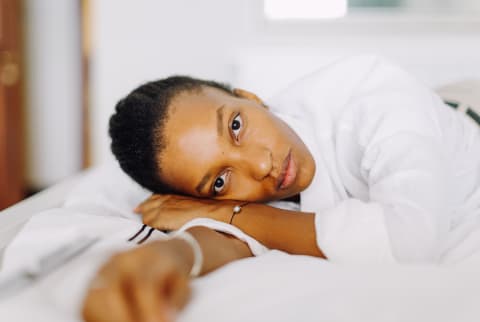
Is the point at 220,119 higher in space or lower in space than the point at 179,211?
higher

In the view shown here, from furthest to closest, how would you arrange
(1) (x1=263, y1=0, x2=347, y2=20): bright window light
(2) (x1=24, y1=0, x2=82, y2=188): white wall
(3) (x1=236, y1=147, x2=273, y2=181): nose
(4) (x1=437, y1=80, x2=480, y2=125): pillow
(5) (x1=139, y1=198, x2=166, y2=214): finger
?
(2) (x1=24, y1=0, x2=82, y2=188): white wall, (1) (x1=263, y1=0, x2=347, y2=20): bright window light, (4) (x1=437, y1=80, x2=480, y2=125): pillow, (5) (x1=139, y1=198, x2=166, y2=214): finger, (3) (x1=236, y1=147, x2=273, y2=181): nose

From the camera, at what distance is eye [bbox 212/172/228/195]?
3.14ft

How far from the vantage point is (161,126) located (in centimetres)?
96

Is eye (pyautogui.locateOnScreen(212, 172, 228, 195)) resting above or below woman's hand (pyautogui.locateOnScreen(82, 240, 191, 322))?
below

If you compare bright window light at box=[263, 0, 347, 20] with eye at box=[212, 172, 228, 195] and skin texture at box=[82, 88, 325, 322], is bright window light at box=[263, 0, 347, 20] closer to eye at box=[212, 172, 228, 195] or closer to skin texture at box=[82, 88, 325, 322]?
skin texture at box=[82, 88, 325, 322]

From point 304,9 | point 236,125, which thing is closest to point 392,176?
point 236,125

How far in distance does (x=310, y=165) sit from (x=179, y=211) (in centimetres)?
25

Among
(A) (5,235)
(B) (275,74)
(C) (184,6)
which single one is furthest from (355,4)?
(A) (5,235)

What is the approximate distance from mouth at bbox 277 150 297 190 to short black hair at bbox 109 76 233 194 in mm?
208

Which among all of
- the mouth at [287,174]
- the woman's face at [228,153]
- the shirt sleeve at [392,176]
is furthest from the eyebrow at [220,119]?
the shirt sleeve at [392,176]

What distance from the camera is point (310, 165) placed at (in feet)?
3.24

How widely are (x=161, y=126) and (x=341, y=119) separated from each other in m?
0.34

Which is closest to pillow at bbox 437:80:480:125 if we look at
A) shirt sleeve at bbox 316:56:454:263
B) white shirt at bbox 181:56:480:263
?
white shirt at bbox 181:56:480:263

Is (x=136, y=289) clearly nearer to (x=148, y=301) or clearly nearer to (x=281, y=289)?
(x=148, y=301)
